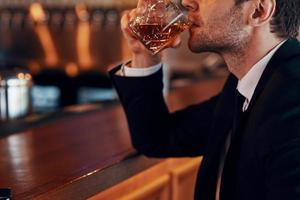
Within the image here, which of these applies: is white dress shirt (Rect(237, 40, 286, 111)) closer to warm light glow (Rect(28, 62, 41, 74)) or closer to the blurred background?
the blurred background

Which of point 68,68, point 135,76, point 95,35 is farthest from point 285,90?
point 95,35

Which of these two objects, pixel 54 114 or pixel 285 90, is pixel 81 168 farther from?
pixel 54 114

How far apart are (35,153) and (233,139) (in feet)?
1.69

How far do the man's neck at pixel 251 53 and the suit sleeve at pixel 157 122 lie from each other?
295 millimetres

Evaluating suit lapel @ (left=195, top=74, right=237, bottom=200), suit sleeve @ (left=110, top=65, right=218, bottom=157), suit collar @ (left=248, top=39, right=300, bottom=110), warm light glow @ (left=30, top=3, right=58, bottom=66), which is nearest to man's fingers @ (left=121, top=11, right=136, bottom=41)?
suit sleeve @ (left=110, top=65, right=218, bottom=157)

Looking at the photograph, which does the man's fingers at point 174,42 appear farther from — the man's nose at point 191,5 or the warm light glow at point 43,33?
the warm light glow at point 43,33

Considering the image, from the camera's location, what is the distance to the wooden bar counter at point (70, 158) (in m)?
1.25

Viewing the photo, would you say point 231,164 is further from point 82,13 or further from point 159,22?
point 82,13

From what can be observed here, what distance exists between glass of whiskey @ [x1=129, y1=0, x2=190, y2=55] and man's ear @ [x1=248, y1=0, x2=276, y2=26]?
0.15 metres

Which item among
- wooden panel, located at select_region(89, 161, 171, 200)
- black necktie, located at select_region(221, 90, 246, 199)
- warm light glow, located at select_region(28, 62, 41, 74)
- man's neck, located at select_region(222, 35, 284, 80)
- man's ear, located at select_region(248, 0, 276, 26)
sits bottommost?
wooden panel, located at select_region(89, 161, 171, 200)

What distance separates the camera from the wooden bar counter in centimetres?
125

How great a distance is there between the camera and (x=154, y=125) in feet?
5.15

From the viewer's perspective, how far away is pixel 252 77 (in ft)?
4.23

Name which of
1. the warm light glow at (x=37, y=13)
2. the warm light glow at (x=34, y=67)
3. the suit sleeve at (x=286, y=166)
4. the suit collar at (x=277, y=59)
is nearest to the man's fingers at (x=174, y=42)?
the suit collar at (x=277, y=59)
